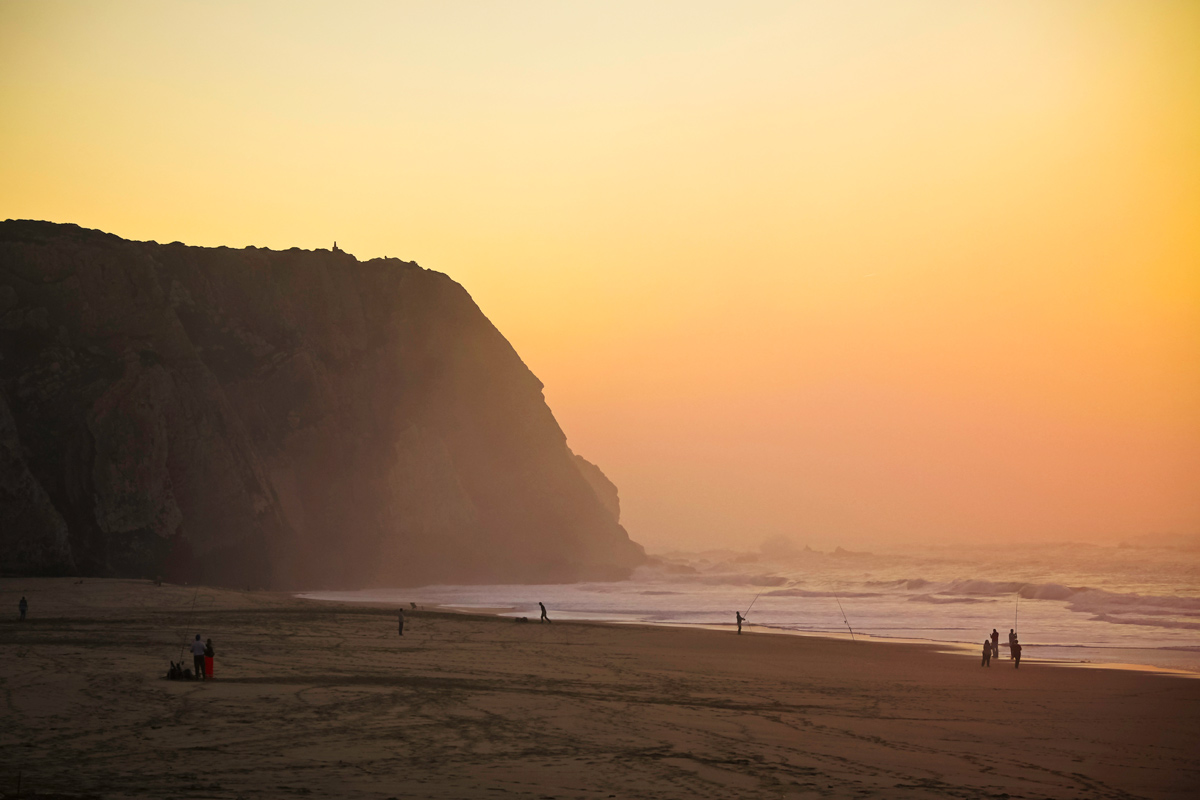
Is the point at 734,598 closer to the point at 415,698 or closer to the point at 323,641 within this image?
the point at 323,641

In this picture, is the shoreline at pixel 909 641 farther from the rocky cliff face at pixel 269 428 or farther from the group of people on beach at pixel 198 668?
the group of people on beach at pixel 198 668

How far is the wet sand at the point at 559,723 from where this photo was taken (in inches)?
364

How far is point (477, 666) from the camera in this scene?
19.6 m

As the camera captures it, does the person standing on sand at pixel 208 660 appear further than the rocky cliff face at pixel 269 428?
No

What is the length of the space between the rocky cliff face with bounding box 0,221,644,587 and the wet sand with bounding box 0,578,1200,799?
26.0 metres

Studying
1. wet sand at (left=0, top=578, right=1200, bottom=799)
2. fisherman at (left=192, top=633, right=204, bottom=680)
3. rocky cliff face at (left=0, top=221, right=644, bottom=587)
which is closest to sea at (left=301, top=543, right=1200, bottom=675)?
rocky cliff face at (left=0, top=221, right=644, bottom=587)

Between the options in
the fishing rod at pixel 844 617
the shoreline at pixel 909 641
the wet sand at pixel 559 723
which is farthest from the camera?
the fishing rod at pixel 844 617

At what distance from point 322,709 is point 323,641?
10.9 metres

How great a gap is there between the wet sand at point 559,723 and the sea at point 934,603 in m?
8.03

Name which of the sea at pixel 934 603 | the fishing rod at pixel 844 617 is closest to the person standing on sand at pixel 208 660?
the sea at pixel 934 603

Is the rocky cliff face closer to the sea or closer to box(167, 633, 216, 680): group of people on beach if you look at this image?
the sea

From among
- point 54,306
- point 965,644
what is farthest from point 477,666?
point 54,306

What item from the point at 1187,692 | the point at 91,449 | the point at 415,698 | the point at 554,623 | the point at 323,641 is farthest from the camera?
the point at 91,449

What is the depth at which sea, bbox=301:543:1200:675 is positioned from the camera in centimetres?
2964
